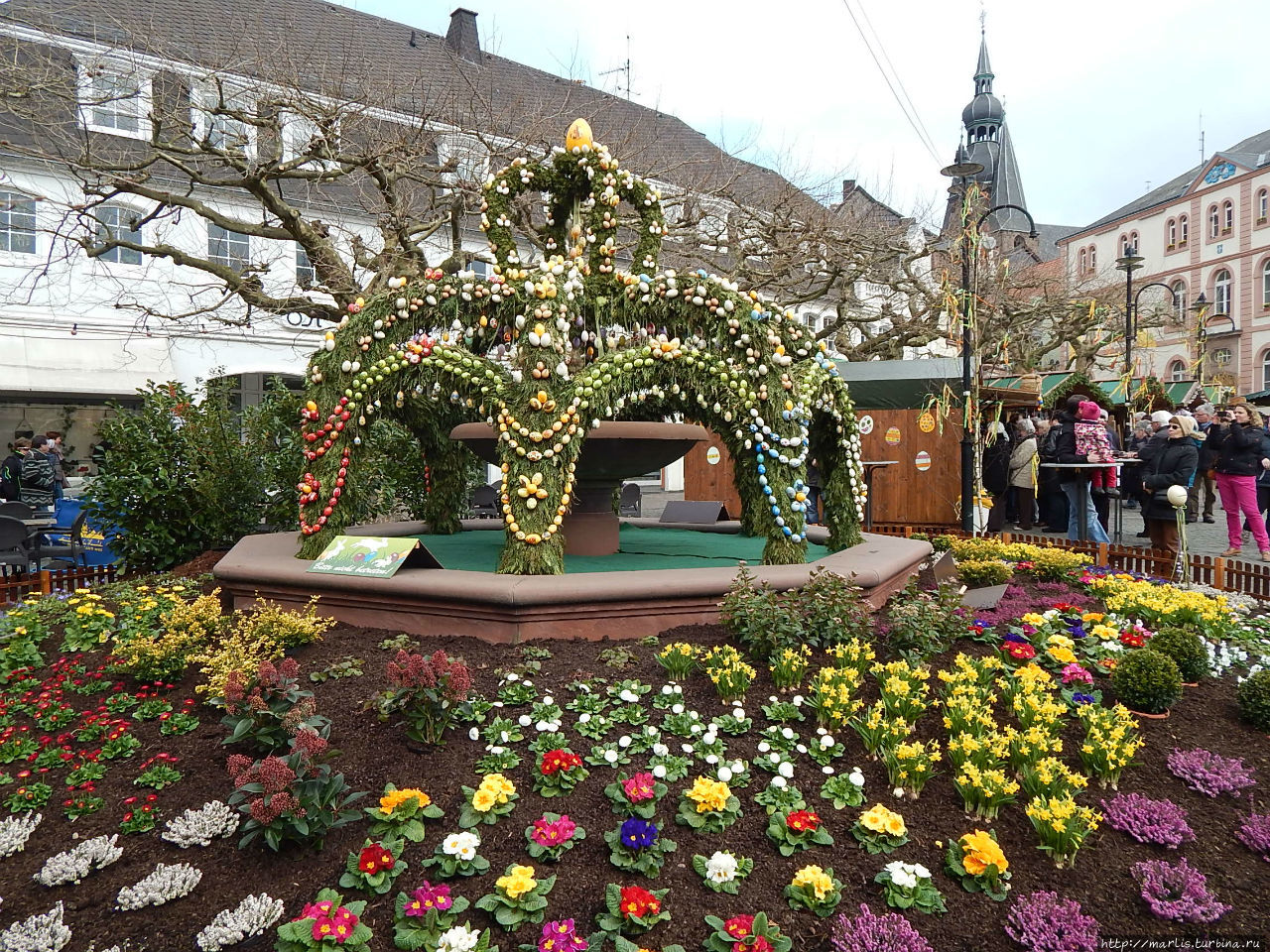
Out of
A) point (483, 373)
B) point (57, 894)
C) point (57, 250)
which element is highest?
point (57, 250)

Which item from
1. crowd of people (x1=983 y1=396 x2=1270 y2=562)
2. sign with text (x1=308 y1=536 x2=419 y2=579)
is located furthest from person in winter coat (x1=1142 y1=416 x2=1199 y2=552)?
sign with text (x1=308 y1=536 x2=419 y2=579)

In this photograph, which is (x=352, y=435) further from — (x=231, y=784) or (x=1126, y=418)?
(x=1126, y=418)

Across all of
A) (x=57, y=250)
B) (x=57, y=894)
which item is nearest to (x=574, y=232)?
(x=57, y=894)

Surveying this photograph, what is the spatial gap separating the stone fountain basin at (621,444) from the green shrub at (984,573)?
2.54 meters

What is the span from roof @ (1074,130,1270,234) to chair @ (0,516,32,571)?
174 feet

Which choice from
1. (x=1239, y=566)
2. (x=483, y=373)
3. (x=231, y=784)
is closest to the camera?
(x=231, y=784)

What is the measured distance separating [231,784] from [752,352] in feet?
13.5

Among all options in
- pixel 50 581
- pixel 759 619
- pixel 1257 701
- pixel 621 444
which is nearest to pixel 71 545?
pixel 50 581

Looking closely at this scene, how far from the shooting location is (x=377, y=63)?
17672 millimetres

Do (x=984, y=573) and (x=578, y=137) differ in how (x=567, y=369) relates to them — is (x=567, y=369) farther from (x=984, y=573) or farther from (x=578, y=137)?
(x=984, y=573)

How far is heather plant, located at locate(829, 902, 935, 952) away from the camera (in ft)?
8.36

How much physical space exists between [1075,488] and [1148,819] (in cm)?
934

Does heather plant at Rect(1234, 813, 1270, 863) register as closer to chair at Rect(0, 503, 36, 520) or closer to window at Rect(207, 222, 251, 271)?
chair at Rect(0, 503, 36, 520)

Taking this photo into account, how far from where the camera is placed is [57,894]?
111 inches
